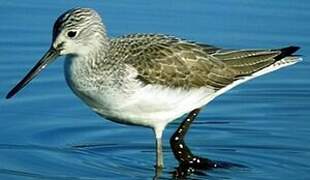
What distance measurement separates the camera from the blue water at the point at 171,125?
13.6m

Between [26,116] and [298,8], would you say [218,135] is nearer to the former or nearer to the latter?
[26,116]

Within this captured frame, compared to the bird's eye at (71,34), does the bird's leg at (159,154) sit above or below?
→ below

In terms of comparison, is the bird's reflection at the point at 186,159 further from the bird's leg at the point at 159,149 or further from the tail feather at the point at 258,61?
the tail feather at the point at 258,61

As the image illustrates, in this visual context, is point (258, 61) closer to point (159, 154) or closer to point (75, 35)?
point (159, 154)

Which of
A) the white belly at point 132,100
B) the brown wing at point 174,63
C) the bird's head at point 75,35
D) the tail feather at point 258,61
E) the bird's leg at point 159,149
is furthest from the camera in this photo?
the tail feather at point 258,61

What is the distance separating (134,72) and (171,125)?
2.33 metres

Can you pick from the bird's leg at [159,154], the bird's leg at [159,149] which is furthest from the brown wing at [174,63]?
the bird's leg at [159,154]

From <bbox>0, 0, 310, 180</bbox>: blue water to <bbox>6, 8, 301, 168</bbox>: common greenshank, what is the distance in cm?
75

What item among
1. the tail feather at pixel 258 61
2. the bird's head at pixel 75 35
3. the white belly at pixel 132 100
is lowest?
the white belly at pixel 132 100

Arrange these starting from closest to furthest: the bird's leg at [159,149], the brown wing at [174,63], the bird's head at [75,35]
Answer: the bird's head at [75,35], the brown wing at [174,63], the bird's leg at [159,149]

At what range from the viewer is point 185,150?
1377 cm

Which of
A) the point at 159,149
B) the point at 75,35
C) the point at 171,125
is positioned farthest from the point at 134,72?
the point at 171,125

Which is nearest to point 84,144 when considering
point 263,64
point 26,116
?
point 26,116

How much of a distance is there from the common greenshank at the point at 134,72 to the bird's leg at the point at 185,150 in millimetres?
320
